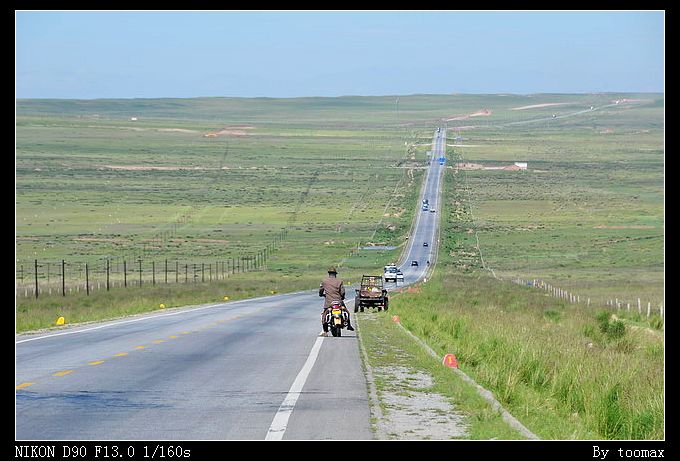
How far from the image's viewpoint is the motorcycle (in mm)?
30250

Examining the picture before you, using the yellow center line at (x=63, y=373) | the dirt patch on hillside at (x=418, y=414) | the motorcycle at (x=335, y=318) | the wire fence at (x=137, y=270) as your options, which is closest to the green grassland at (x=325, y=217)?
the wire fence at (x=137, y=270)

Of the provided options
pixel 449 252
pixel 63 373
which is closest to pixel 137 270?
pixel 449 252

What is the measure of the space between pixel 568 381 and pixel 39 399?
7.89m

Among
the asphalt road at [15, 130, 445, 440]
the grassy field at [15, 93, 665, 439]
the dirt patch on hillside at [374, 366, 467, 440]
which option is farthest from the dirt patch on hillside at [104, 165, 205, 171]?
the dirt patch on hillside at [374, 366, 467, 440]

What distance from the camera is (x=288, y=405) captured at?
15578 mm

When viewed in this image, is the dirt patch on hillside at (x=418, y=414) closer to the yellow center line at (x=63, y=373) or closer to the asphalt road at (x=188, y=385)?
the asphalt road at (x=188, y=385)

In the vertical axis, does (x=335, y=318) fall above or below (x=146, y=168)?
below

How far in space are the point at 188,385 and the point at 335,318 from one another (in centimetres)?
1243

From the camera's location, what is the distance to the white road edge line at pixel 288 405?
43.3ft

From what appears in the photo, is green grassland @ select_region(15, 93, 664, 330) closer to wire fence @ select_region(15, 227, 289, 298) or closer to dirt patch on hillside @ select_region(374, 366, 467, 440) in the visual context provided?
wire fence @ select_region(15, 227, 289, 298)

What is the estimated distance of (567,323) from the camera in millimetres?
40344

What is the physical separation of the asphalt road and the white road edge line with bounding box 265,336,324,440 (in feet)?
0.05

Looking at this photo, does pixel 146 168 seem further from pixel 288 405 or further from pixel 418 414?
pixel 418 414
